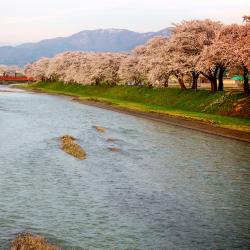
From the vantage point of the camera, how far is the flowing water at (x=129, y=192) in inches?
838

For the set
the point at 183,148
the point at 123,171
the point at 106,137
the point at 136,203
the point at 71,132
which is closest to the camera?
the point at 136,203

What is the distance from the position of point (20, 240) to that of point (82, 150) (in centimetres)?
2286

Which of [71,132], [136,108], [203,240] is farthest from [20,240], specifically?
[136,108]

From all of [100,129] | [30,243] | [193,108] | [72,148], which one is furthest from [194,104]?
[30,243]

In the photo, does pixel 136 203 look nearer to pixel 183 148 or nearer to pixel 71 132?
pixel 183 148

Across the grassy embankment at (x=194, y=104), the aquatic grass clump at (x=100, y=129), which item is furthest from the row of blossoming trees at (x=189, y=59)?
the aquatic grass clump at (x=100, y=129)

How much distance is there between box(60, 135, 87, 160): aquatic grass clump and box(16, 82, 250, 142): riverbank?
16.7 meters

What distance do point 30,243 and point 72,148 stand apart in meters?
23.4

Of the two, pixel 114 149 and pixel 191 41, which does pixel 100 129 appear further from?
pixel 191 41

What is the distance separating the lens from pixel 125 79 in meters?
124

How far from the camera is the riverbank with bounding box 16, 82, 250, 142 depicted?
187 ft

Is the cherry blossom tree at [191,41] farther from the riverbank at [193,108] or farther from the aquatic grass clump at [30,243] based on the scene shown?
the aquatic grass clump at [30,243]

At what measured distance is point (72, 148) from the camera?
42.4 meters

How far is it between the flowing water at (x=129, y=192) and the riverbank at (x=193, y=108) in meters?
6.03
